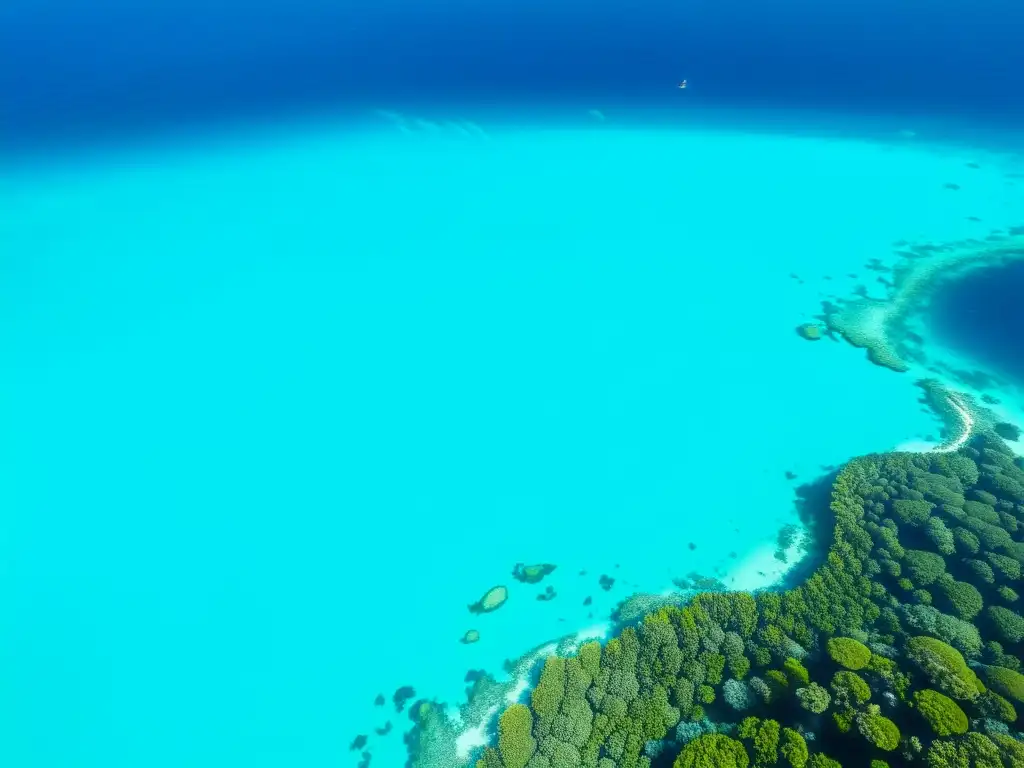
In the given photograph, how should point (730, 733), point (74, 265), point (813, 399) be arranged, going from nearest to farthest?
point (730, 733), point (813, 399), point (74, 265)

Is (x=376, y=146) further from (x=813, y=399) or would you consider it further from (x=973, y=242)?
(x=973, y=242)

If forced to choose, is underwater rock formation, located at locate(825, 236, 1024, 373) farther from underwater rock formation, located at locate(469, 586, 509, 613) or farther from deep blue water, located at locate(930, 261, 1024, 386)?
underwater rock formation, located at locate(469, 586, 509, 613)

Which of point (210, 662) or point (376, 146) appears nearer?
point (210, 662)

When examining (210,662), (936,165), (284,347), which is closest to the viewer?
(210,662)

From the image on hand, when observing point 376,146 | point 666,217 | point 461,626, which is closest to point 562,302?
point 666,217

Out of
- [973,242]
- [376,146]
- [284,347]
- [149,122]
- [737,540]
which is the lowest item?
[737,540]

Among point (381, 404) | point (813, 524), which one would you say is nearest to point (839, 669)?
point (813, 524)

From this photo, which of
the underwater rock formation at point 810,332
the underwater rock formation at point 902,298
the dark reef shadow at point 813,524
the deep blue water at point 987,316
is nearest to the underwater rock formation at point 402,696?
the dark reef shadow at point 813,524

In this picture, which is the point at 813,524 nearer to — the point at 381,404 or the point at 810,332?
the point at 810,332
